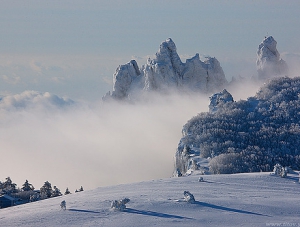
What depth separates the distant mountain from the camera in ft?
459

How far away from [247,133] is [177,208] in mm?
109884

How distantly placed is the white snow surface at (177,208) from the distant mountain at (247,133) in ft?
197

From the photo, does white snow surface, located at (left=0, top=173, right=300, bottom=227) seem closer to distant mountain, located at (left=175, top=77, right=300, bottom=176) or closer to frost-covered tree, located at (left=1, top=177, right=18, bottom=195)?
frost-covered tree, located at (left=1, top=177, right=18, bottom=195)

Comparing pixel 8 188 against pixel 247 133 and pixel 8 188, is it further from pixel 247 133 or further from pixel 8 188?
pixel 247 133

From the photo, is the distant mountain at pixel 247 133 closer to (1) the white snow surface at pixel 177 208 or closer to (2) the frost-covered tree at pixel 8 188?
(2) the frost-covered tree at pixel 8 188

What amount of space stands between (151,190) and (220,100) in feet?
386

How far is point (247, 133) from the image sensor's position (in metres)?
164

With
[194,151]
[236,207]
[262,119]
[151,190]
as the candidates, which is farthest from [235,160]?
[236,207]

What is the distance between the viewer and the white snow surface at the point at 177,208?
171 feet

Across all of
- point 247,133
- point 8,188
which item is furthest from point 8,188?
point 247,133

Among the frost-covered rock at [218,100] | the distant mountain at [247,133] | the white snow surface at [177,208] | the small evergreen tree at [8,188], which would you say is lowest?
the white snow surface at [177,208]

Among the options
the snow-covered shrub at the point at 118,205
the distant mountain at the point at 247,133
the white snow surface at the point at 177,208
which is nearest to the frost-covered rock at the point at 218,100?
the distant mountain at the point at 247,133

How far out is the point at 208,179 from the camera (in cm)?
7831

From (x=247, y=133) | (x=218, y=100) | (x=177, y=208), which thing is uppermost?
(x=218, y=100)
